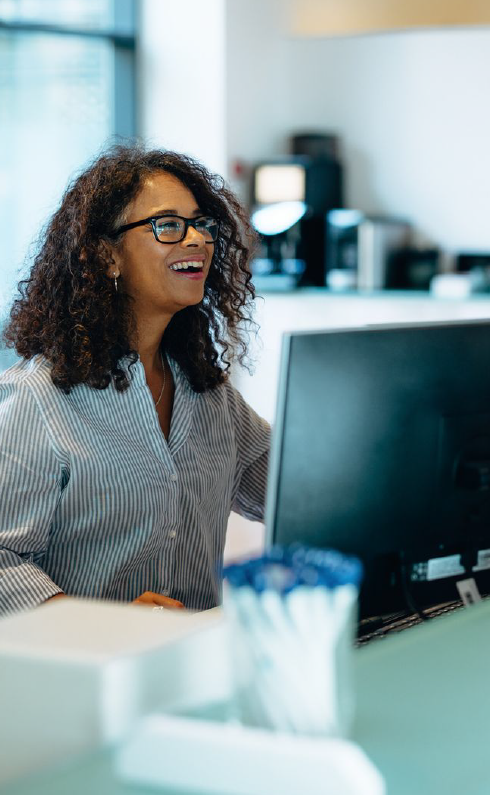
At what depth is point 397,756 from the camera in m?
0.98

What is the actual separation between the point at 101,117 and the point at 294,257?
46.9 inches

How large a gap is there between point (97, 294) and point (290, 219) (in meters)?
3.93

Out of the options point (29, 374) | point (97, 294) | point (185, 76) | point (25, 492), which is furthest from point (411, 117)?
point (25, 492)

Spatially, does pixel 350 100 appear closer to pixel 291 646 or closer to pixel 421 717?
pixel 421 717

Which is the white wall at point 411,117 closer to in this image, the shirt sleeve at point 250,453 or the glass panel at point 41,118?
the glass panel at point 41,118

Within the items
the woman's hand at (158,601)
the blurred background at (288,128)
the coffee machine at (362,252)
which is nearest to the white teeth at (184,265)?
the woman's hand at (158,601)

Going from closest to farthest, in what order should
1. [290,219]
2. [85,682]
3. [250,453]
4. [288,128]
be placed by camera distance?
1. [85,682]
2. [250,453]
3. [290,219]
4. [288,128]

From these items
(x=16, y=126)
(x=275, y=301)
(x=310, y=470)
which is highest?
(x=16, y=126)

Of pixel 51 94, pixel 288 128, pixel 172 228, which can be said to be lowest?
pixel 172 228

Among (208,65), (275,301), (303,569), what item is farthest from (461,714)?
(208,65)

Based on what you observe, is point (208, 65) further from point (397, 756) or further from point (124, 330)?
point (397, 756)

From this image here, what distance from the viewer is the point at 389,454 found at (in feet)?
4.30

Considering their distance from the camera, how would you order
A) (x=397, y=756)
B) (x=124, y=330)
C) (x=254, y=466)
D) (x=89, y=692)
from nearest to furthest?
(x=89, y=692)
(x=397, y=756)
(x=124, y=330)
(x=254, y=466)

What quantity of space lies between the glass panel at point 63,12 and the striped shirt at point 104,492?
3781 mm
